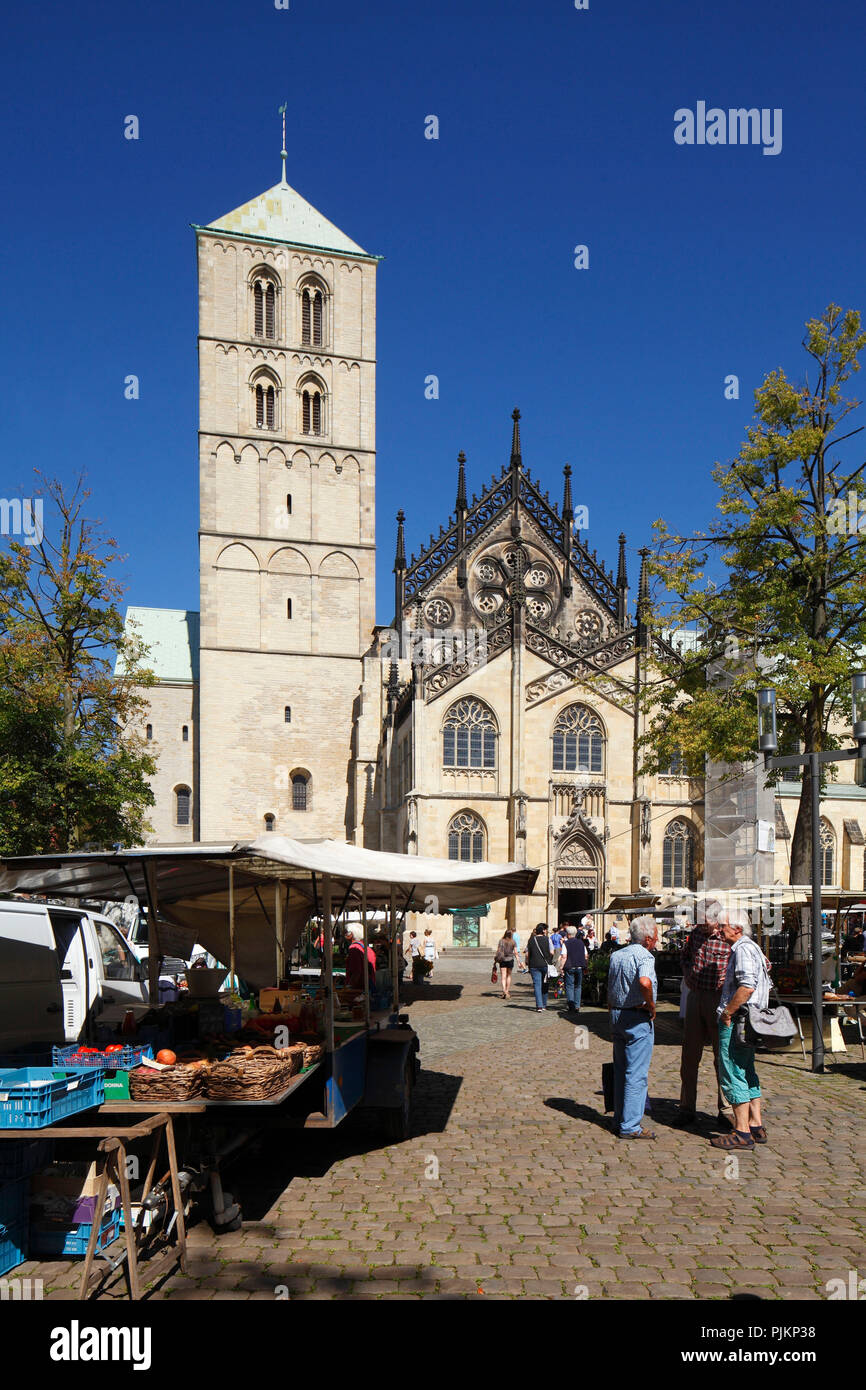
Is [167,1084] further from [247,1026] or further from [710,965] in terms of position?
[710,965]

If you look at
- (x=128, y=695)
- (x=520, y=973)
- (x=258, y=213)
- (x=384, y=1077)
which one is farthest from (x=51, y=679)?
(x=258, y=213)

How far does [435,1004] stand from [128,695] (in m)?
9.87

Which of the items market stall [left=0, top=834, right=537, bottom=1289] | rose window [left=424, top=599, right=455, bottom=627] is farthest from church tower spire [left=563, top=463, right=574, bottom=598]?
market stall [left=0, top=834, right=537, bottom=1289]

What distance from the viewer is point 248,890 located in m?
10.3

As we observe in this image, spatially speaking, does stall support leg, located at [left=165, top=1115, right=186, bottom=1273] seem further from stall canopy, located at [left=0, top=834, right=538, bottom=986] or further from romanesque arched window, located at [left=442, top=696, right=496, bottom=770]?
romanesque arched window, located at [left=442, top=696, right=496, bottom=770]

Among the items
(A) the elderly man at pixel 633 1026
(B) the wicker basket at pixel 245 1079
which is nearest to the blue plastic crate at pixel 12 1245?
A: (B) the wicker basket at pixel 245 1079

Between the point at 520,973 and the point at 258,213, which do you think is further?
the point at 258,213

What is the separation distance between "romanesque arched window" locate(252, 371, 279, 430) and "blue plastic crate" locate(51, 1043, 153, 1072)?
3885cm

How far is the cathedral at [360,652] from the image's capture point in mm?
35438

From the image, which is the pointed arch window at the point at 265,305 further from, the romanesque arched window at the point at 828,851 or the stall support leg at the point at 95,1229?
the stall support leg at the point at 95,1229

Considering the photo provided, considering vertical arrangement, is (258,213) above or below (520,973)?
above

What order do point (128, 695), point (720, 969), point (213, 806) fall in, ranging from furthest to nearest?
point (213, 806) < point (128, 695) < point (720, 969)

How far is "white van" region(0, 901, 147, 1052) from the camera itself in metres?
7.89

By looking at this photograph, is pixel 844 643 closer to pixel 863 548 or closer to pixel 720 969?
pixel 863 548
